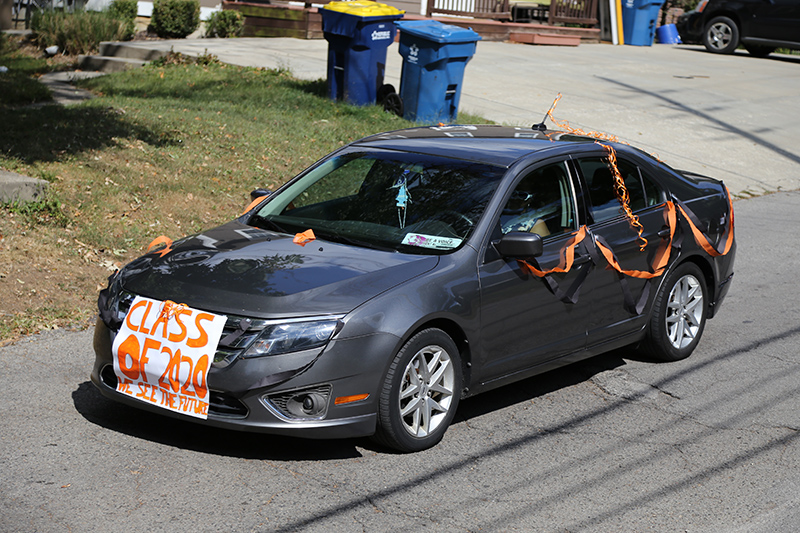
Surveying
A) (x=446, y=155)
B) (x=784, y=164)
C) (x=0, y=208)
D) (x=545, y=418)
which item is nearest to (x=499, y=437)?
(x=545, y=418)

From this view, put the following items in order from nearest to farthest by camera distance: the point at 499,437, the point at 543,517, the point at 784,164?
the point at 543,517 < the point at 499,437 < the point at 784,164

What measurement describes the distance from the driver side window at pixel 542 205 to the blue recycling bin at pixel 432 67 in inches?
284

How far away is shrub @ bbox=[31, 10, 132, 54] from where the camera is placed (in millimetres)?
17844

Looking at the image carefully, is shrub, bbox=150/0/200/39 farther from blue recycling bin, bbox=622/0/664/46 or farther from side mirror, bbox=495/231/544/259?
side mirror, bbox=495/231/544/259

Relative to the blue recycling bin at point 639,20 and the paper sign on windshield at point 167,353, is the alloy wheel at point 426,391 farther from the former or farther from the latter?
the blue recycling bin at point 639,20

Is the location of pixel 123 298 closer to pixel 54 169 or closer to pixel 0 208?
pixel 0 208

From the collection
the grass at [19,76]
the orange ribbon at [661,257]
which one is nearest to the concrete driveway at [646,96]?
the grass at [19,76]

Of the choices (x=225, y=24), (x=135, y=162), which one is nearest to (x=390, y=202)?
(x=135, y=162)

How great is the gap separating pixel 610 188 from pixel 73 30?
47.4ft

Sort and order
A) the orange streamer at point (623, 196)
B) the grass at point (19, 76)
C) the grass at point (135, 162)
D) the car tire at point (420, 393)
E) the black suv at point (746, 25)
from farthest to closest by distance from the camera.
Answer: the black suv at point (746, 25) < the grass at point (19, 76) < the grass at point (135, 162) < the orange streamer at point (623, 196) < the car tire at point (420, 393)

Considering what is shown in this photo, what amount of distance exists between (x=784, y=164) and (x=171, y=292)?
12644 millimetres

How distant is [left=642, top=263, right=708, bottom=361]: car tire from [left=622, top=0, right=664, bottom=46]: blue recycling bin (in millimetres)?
21218

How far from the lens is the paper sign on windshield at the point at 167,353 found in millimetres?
4504

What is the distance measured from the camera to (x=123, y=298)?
4.91 m
